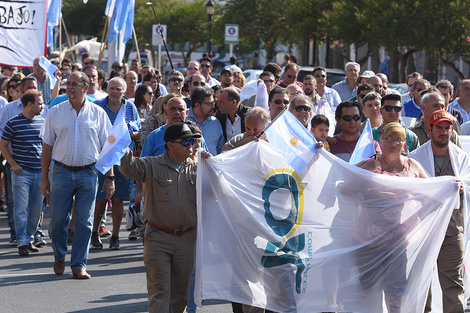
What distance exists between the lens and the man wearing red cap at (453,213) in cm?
731

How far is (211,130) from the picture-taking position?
9109 millimetres

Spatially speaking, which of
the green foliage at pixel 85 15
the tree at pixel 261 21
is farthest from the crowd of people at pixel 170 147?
the green foliage at pixel 85 15

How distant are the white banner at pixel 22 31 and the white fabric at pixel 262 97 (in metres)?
4.84

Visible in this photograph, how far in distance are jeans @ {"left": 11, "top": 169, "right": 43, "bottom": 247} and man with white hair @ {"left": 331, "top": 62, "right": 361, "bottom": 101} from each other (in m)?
5.60

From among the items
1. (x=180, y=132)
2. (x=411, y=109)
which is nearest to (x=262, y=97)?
(x=411, y=109)

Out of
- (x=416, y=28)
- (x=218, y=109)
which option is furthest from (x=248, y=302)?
(x=416, y=28)

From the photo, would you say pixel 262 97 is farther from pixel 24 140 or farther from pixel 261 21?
pixel 261 21

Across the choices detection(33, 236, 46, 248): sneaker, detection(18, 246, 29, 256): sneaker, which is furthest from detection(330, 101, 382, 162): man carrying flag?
detection(33, 236, 46, 248): sneaker

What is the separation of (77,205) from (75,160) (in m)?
0.49

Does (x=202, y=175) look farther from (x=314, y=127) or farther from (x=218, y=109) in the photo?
(x=218, y=109)

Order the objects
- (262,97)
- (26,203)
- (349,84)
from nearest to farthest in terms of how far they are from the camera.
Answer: (26,203)
(262,97)
(349,84)

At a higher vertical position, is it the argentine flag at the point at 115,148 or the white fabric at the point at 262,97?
the white fabric at the point at 262,97

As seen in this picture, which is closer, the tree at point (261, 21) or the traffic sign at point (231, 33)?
the traffic sign at point (231, 33)

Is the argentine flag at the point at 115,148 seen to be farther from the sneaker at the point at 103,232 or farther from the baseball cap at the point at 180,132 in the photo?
the sneaker at the point at 103,232
